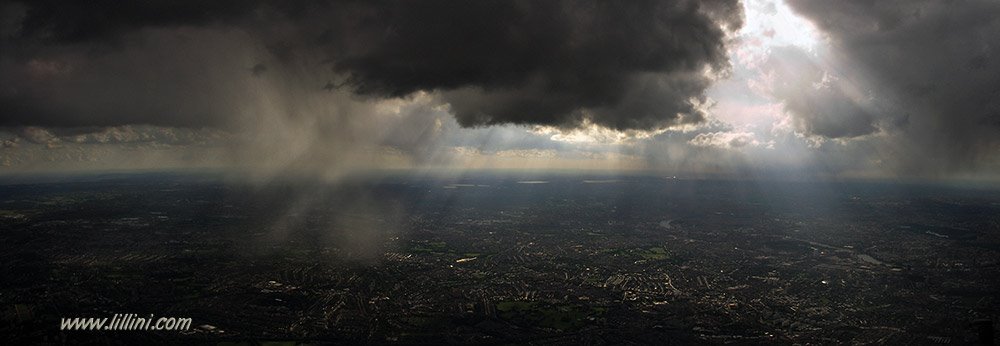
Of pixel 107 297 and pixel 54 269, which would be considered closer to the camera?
pixel 107 297

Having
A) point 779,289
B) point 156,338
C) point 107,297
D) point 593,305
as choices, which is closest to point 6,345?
point 156,338

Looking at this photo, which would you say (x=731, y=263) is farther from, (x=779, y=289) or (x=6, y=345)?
(x=6, y=345)

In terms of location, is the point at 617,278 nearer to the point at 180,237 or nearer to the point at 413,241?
the point at 413,241

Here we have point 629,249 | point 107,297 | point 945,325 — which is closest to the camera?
point 945,325

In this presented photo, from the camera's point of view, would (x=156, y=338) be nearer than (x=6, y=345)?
No

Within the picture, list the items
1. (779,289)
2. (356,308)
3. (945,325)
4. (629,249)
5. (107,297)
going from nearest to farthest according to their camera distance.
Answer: (945,325)
(356,308)
(107,297)
(779,289)
(629,249)

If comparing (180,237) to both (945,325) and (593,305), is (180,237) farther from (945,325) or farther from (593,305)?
(945,325)

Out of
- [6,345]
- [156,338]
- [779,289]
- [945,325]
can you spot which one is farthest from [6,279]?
[945,325]

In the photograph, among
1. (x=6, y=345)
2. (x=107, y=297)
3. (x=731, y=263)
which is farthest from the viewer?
(x=731, y=263)

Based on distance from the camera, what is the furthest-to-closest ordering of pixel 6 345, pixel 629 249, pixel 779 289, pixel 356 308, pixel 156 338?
1. pixel 629 249
2. pixel 779 289
3. pixel 356 308
4. pixel 156 338
5. pixel 6 345
